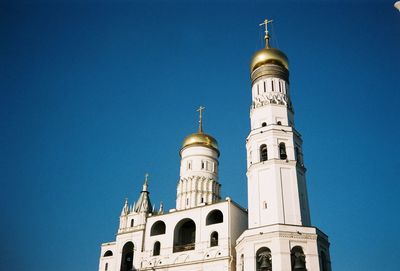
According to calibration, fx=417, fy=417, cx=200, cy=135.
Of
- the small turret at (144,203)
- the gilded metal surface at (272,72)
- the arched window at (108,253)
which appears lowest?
the arched window at (108,253)

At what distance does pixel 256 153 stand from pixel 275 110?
11.6 ft

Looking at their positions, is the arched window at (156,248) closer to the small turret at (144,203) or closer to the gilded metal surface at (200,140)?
the small turret at (144,203)

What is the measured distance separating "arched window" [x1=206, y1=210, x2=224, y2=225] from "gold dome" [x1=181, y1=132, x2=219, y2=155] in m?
7.57

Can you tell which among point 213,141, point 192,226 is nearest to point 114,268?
point 192,226

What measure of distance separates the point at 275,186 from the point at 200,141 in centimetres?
1219

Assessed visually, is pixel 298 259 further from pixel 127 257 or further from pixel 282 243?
pixel 127 257

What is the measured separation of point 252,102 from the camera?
3073 cm

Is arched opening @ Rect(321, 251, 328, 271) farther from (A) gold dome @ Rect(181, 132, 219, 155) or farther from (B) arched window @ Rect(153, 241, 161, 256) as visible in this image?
(A) gold dome @ Rect(181, 132, 219, 155)

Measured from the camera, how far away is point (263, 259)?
23500 millimetres

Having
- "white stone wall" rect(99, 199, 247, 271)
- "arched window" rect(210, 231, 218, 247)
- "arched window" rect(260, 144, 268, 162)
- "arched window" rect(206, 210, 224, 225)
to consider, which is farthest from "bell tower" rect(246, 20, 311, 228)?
"arched window" rect(206, 210, 224, 225)

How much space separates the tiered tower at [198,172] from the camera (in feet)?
112

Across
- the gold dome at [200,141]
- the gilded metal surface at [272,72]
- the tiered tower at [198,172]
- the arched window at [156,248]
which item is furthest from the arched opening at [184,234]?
the gilded metal surface at [272,72]

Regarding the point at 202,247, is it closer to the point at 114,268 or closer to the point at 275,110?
the point at 114,268

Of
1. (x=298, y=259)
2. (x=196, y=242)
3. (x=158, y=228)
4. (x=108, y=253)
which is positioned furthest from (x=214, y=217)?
(x=108, y=253)
